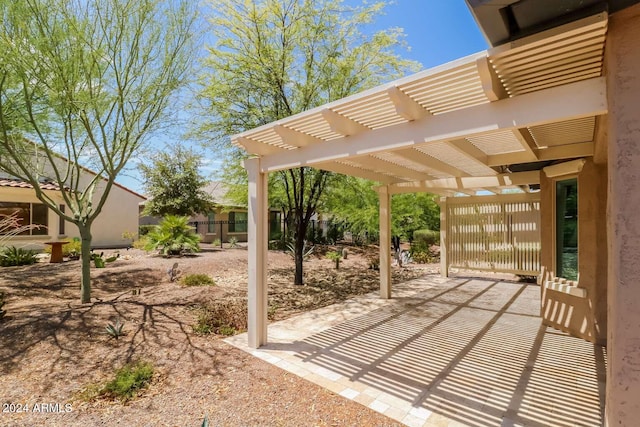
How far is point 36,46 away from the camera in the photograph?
219 inches

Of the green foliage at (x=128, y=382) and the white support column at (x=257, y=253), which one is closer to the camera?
the green foliage at (x=128, y=382)

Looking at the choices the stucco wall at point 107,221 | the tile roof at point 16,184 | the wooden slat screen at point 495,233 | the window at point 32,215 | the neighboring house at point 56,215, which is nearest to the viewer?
the wooden slat screen at point 495,233

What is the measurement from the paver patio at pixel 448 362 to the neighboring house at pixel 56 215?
1277cm

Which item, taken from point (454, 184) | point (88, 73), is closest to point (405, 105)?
point (454, 184)

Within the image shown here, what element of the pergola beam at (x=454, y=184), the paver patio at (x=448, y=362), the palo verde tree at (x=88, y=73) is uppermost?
the palo verde tree at (x=88, y=73)

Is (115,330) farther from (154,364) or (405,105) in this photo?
(405,105)

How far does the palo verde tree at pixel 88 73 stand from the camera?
5.63 meters

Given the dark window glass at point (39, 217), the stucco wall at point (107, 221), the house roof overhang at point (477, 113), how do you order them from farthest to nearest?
the dark window glass at point (39, 217) → the stucco wall at point (107, 221) → the house roof overhang at point (477, 113)

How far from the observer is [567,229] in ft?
19.5

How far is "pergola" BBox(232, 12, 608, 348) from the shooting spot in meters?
2.51

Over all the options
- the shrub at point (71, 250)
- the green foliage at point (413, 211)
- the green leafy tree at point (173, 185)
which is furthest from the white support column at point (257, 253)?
the green leafy tree at point (173, 185)

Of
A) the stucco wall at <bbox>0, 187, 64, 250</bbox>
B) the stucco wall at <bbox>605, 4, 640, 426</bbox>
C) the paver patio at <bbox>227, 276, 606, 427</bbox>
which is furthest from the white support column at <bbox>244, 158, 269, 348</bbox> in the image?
the stucco wall at <bbox>0, 187, 64, 250</bbox>

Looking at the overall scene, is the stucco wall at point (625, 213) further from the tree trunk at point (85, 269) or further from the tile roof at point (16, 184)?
the tile roof at point (16, 184)

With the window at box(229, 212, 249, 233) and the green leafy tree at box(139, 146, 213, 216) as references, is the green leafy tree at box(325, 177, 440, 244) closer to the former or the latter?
the green leafy tree at box(139, 146, 213, 216)
